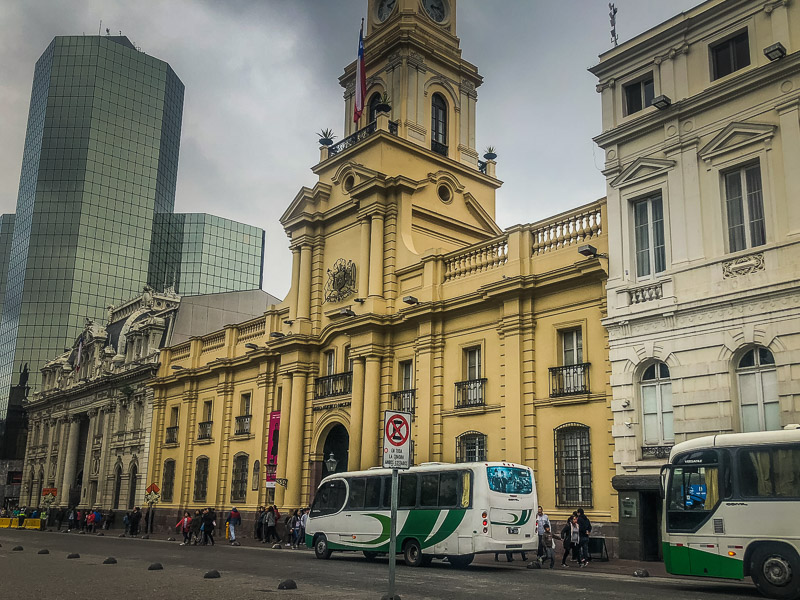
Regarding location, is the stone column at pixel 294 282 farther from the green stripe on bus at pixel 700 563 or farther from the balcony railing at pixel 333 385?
the green stripe on bus at pixel 700 563

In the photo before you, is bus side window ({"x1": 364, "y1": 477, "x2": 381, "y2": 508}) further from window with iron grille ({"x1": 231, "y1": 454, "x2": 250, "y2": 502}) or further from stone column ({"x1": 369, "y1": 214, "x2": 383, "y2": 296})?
window with iron grille ({"x1": 231, "y1": 454, "x2": 250, "y2": 502})

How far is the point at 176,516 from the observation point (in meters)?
42.3

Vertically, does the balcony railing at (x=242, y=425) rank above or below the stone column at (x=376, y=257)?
below

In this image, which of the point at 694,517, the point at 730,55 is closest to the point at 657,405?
the point at 694,517

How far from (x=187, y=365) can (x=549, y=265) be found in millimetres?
25989

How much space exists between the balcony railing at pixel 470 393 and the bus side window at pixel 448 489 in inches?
252

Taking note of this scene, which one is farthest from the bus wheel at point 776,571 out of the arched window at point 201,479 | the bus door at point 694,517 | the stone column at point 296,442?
the arched window at point 201,479

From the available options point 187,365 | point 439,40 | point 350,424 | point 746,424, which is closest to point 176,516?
point 187,365

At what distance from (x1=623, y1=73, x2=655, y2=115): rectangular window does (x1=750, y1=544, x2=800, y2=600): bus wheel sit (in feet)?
43.3

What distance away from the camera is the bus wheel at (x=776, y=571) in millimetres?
13695

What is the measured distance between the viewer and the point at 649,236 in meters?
22.1

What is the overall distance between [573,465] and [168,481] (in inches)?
1101

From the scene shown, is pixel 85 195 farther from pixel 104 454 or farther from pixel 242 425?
pixel 242 425

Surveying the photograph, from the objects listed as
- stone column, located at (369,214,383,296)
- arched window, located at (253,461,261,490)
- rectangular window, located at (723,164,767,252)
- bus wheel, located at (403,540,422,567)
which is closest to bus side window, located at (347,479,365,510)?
bus wheel, located at (403,540,422,567)
